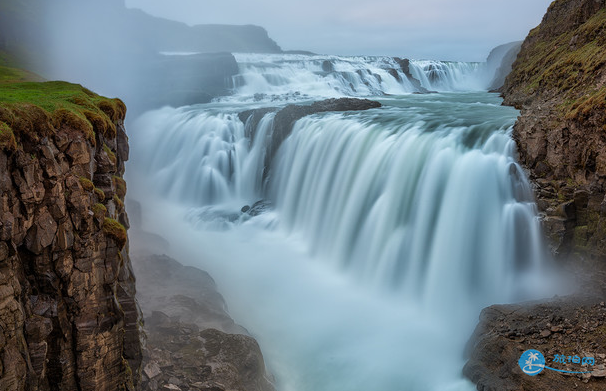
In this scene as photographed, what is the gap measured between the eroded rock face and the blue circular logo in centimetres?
778

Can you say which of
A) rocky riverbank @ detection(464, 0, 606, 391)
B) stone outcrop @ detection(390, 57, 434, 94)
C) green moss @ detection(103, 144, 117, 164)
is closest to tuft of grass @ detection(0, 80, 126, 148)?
green moss @ detection(103, 144, 117, 164)

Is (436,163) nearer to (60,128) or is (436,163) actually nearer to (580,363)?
(580,363)

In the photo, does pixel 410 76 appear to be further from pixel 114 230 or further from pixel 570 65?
pixel 114 230

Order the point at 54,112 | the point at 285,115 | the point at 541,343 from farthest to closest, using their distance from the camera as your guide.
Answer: the point at 285,115
the point at 541,343
the point at 54,112

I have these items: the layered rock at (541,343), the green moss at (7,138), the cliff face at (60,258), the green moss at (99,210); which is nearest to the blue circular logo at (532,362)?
the layered rock at (541,343)

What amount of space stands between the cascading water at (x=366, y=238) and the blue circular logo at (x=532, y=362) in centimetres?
181

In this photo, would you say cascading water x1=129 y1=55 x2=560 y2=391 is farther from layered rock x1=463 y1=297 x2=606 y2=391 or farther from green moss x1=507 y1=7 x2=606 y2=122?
green moss x1=507 y1=7 x2=606 y2=122

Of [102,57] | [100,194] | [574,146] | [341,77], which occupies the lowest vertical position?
[100,194]

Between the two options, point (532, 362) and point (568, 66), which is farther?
point (568, 66)

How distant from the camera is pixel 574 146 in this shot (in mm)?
11648

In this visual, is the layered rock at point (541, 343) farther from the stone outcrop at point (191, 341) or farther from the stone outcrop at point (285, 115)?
the stone outcrop at point (285, 115)

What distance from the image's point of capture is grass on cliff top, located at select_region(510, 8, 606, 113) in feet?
44.0

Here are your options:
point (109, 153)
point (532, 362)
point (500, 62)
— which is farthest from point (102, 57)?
point (532, 362)

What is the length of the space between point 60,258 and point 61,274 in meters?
0.26
